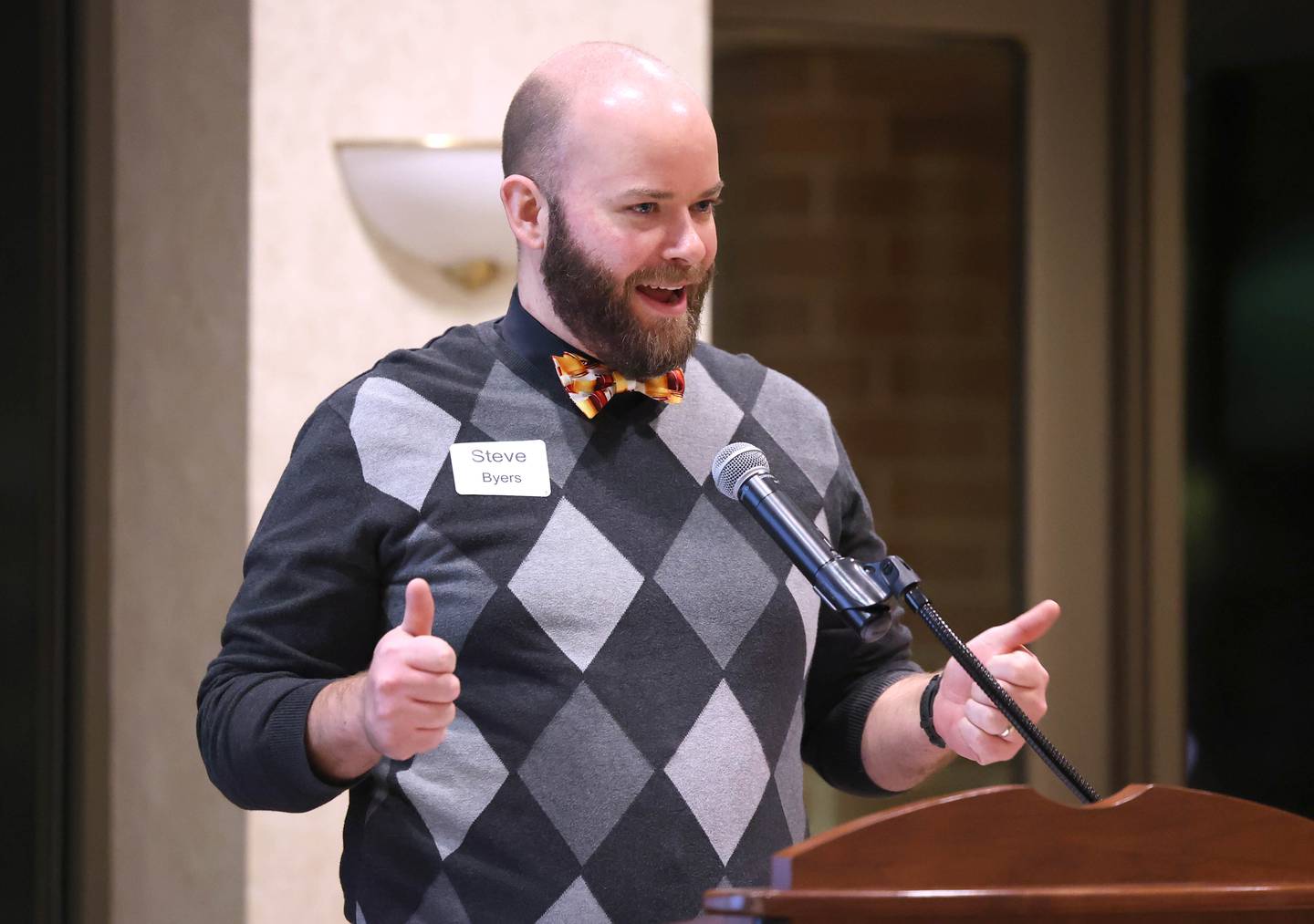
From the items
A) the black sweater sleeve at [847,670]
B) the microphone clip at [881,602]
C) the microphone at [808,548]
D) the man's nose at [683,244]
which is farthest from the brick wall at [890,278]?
the microphone clip at [881,602]

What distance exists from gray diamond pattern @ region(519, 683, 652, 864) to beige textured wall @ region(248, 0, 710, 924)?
0.85 m

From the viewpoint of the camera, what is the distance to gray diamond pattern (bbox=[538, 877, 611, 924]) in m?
1.29

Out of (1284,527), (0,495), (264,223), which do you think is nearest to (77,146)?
(264,223)

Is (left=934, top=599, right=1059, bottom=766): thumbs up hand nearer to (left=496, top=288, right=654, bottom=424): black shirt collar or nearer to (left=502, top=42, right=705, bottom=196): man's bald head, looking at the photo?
(left=496, top=288, right=654, bottom=424): black shirt collar

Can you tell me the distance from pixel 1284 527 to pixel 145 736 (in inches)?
81.3

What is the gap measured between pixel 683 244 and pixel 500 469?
0.27 metres

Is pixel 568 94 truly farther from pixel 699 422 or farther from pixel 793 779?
pixel 793 779

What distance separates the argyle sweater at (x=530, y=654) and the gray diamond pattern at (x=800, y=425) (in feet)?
0.36

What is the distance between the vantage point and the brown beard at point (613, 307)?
4.63 feet

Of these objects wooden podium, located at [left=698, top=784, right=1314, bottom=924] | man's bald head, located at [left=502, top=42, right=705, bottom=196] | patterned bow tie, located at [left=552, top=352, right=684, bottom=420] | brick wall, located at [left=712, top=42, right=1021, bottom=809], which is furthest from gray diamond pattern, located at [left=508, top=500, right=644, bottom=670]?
brick wall, located at [left=712, top=42, right=1021, bottom=809]

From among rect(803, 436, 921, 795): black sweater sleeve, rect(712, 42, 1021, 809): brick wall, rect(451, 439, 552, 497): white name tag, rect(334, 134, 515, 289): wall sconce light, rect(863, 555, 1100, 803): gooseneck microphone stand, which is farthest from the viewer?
rect(712, 42, 1021, 809): brick wall

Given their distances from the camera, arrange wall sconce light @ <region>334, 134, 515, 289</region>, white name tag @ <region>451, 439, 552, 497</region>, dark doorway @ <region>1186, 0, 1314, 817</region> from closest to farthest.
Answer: white name tag @ <region>451, 439, 552, 497</region>
wall sconce light @ <region>334, 134, 515, 289</region>
dark doorway @ <region>1186, 0, 1314, 817</region>

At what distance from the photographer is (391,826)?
134 cm

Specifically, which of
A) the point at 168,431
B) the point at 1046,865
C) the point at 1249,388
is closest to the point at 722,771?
the point at 1046,865
